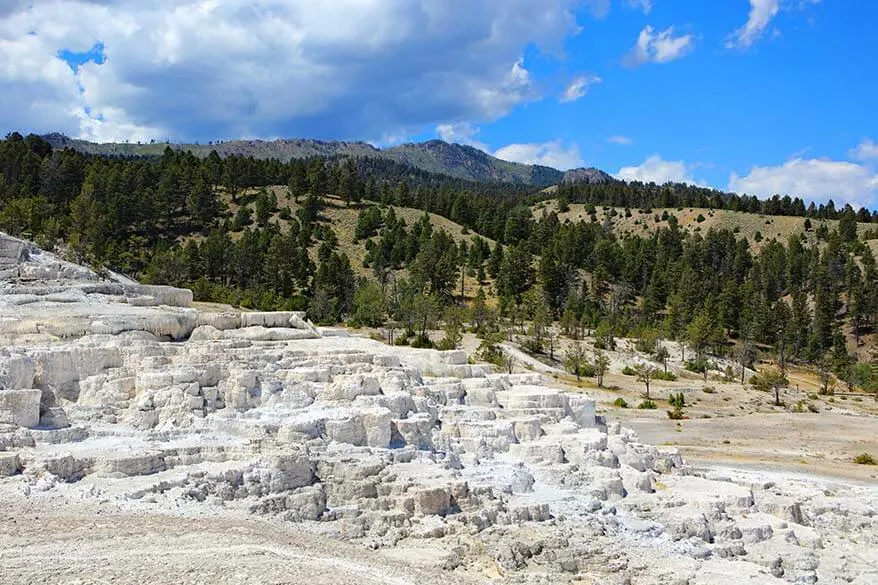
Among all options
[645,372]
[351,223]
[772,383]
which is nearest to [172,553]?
[645,372]

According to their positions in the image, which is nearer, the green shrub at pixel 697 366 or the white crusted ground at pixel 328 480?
the white crusted ground at pixel 328 480

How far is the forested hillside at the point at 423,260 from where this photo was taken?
216 ft

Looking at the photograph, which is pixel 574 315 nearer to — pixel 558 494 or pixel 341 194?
pixel 341 194

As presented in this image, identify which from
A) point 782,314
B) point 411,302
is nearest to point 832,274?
point 782,314

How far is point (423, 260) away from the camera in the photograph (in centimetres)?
7844

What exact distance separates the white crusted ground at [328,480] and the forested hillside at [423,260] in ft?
115

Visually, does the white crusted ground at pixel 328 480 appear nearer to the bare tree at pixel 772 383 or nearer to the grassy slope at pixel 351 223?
the bare tree at pixel 772 383

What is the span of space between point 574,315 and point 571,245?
2300cm

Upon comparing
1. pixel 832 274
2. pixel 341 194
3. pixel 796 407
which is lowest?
pixel 796 407

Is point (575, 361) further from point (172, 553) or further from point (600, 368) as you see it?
point (172, 553)

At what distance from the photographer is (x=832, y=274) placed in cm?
9138

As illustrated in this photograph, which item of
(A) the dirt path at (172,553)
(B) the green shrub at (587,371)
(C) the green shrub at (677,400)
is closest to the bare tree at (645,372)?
(C) the green shrub at (677,400)

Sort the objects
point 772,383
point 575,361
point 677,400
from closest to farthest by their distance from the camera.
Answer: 1. point 677,400
2. point 772,383
3. point 575,361

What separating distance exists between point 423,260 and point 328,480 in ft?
201
